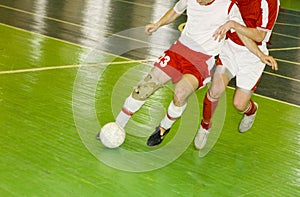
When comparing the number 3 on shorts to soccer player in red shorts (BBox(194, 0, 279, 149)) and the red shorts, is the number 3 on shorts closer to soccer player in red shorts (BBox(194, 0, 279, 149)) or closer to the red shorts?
the red shorts

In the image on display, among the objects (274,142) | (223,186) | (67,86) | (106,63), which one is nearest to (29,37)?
(106,63)

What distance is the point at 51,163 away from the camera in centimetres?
455

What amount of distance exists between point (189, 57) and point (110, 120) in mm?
1140

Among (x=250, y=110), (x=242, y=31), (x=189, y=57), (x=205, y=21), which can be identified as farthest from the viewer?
(x=250, y=110)

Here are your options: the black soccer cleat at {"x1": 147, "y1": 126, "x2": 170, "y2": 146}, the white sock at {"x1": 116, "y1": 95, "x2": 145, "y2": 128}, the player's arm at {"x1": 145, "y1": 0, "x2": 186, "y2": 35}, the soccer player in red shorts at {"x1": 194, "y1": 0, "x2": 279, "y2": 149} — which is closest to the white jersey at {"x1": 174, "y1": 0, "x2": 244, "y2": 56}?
the player's arm at {"x1": 145, "y1": 0, "x2": 186, "y2": 35}

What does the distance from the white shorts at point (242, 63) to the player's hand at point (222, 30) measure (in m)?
0.74

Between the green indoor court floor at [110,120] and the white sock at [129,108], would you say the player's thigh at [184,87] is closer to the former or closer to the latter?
the white sock at [129,108]

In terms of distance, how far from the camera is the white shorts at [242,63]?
544cm

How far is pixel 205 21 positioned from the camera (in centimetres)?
495

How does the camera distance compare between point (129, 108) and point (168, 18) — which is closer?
point (129, 108)

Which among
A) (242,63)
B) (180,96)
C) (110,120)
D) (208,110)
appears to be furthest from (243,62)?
(110,120)

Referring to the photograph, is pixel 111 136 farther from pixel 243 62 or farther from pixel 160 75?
pixel 243 62

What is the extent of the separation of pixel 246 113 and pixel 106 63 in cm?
279

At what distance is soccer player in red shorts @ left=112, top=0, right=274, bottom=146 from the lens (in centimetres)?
495
